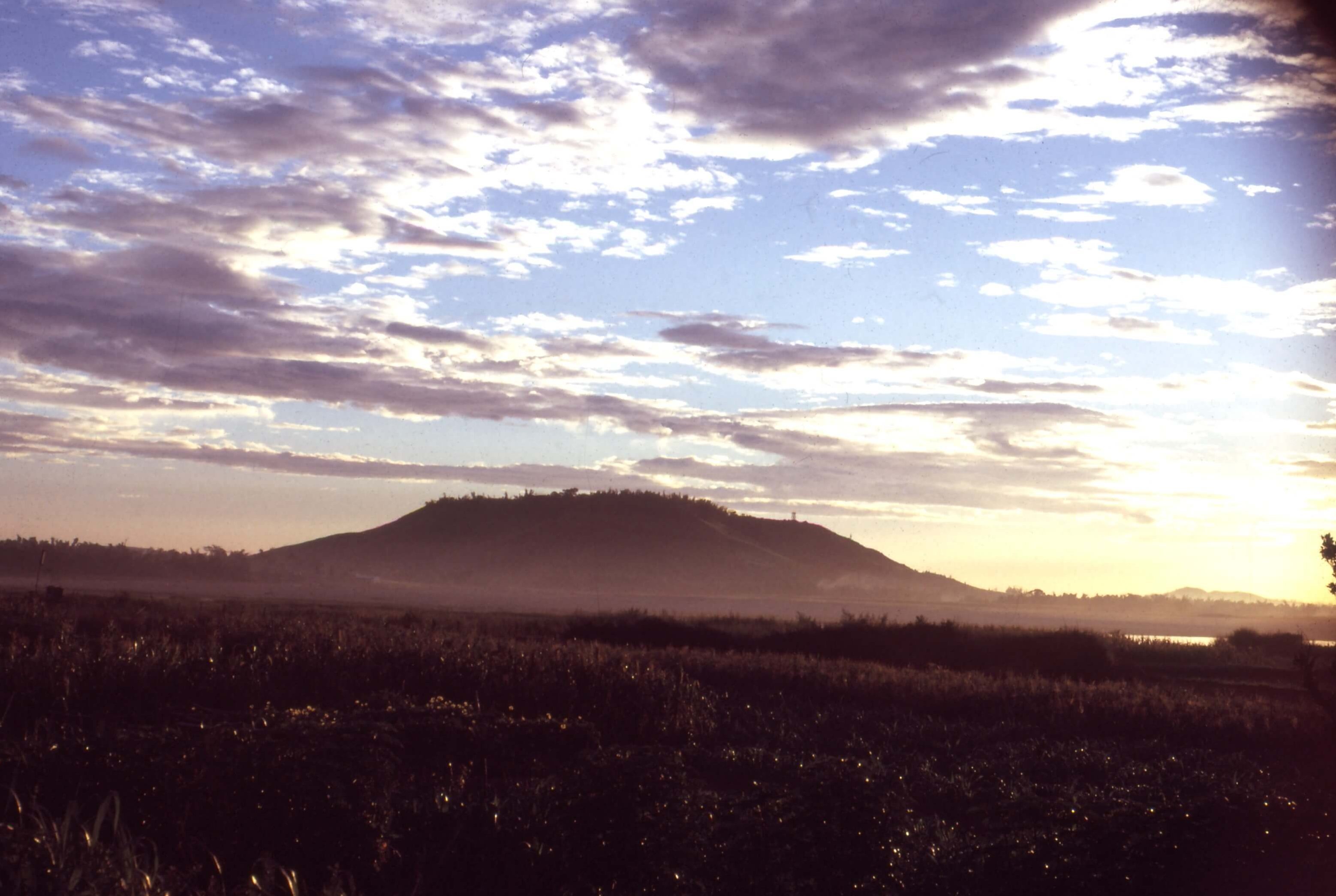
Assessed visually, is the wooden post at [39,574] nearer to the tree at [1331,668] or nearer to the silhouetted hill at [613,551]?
the tree at [1331,668]

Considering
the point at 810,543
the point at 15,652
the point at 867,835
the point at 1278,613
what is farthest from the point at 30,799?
the point at 810,543

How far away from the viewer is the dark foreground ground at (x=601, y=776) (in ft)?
23.7

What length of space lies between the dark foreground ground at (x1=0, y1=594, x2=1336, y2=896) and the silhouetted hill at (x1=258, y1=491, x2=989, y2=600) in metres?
118

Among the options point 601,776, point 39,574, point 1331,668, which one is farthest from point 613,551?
point 601,776

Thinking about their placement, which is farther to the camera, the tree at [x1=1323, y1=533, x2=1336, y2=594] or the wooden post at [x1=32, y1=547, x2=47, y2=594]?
the wooden post at [x1=32, y1=547, x2=47, y2=594]

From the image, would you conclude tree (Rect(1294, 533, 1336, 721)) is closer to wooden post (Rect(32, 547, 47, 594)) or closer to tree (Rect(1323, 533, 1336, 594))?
tree (Rect(1323, 533, 1336, 594))

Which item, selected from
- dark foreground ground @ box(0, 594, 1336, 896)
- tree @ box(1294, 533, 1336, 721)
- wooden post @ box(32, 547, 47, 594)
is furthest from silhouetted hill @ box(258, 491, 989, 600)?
tree @ box(1294, 533, 1336, 721)

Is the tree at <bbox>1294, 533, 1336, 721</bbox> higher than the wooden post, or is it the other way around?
the tree at <bbox>1294, 533, 1336, 721</bbox>

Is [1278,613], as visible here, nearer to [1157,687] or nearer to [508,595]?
[508,595]

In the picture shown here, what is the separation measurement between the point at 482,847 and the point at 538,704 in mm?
8414

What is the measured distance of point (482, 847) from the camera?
7578 mm

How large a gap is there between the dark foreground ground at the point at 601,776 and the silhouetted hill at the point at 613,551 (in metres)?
118

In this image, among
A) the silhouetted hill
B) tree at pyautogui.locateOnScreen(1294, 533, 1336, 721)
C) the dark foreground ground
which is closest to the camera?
the dark foreground ground

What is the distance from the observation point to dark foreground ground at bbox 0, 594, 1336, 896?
7.24 meters
